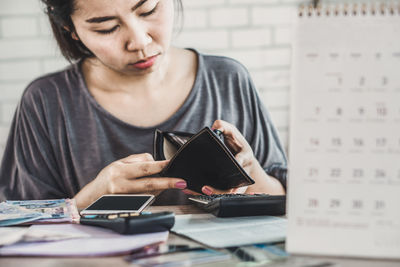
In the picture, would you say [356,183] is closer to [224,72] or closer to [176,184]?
[176,184]

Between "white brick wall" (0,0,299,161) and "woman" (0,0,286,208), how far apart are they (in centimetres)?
42

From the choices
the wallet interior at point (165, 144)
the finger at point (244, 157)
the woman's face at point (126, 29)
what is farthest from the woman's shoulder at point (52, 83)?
the finger at point (244, 157)

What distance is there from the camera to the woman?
45.3 inches

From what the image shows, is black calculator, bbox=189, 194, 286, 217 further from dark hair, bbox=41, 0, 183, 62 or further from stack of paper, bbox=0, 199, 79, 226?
dark hair, bbox=41, 0, 183, 62

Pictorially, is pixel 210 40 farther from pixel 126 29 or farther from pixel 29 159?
pixel 29 159

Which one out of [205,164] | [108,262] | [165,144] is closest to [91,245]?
[108,262]

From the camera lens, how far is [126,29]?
106cm

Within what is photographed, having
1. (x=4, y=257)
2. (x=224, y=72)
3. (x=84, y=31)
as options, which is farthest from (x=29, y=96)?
(x=4, y=257)

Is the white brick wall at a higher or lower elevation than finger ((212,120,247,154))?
higher

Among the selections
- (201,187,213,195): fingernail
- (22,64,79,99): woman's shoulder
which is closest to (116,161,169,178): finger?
(201,187,213,195): fingernail

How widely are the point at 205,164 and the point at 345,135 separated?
35cm

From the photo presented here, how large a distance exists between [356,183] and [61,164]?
1.05m

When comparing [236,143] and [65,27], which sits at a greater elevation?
[65,27]

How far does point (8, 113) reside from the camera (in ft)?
6.05
